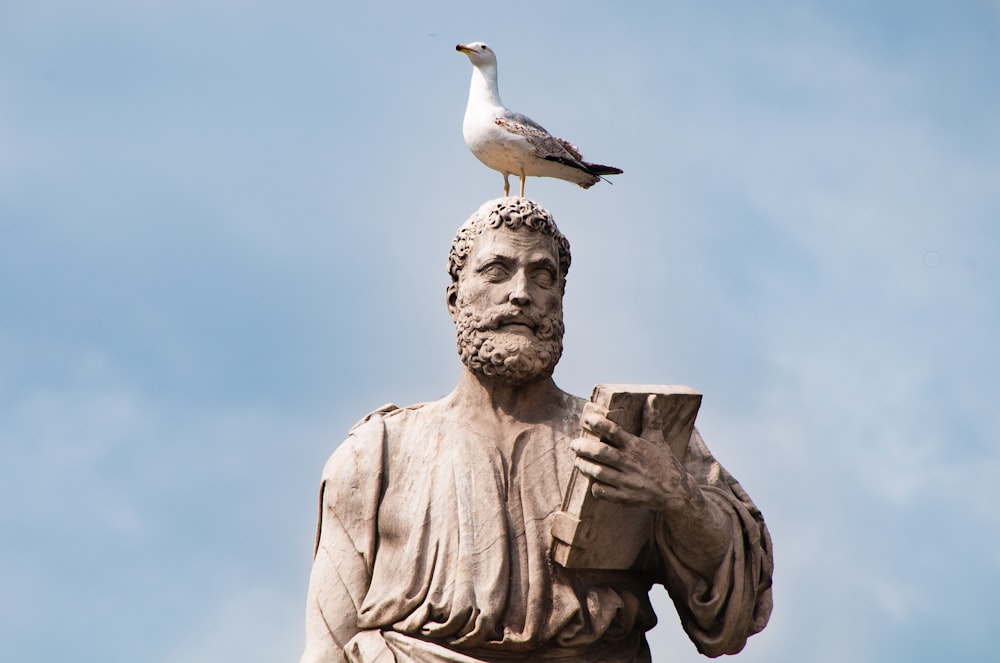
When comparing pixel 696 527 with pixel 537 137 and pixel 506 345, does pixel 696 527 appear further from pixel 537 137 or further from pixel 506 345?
pixel 537 137

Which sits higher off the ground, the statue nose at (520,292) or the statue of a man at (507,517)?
the statue nose at (520,292)

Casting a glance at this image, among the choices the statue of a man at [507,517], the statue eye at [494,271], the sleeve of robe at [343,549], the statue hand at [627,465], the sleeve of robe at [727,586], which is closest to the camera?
→ the statue hand at [627,465]

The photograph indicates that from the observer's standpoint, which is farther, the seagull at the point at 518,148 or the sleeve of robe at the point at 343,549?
the seagull at the point at 518,148

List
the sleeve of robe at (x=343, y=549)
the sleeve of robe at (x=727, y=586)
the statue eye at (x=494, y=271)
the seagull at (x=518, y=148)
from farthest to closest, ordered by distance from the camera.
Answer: the seagull at (x=518, y=148), the statue eye at (x=494, y=271), the sleeve of robe at (x=343, y=549), the sleeve of robe at (x=727, y=586)

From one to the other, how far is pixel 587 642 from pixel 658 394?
1.52 metres

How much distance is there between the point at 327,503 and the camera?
1298cm

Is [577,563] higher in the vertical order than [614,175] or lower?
lower

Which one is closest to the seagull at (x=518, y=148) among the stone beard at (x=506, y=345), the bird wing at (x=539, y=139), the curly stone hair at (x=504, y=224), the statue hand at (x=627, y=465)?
the bird wing at (x=539, y=139)

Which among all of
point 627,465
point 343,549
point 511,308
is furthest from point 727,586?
point 343,549

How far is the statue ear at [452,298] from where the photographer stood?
42.8 ft

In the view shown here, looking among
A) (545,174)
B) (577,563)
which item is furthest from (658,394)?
(545,174)

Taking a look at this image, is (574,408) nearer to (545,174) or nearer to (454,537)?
(454,537)

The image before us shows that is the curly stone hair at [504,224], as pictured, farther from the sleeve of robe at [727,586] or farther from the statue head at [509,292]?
the sleeve of robe at [727,586]

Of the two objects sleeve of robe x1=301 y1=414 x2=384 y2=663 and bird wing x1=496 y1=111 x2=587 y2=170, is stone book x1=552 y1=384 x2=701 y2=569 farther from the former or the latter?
bird wing x1=496 y1=111 x2=587 y2=170
